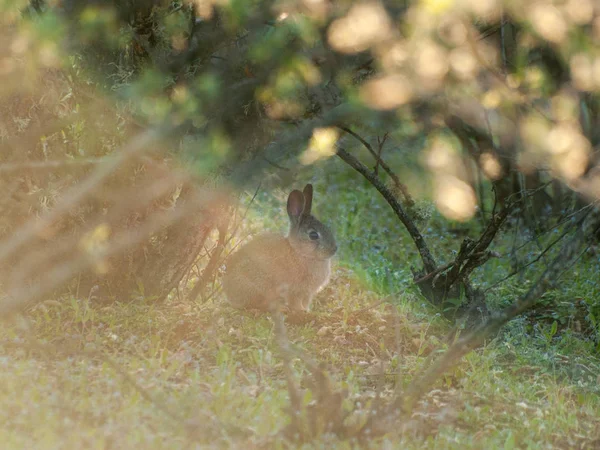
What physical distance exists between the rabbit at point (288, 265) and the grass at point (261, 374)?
177 mm

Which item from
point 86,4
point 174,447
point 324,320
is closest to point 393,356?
point 324,320

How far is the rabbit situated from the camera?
6.70 metres

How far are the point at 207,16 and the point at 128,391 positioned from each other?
2.70 meters

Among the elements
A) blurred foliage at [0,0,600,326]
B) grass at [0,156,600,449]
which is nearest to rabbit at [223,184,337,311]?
grass at [0,156,600,449]

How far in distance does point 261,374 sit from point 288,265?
1771mm

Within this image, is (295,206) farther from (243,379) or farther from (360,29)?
(243,379)

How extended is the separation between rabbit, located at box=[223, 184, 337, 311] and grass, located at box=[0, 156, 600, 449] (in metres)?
0.18

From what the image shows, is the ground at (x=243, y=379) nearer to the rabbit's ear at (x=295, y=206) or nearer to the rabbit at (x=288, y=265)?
the rabbit at (x=288, y=265)

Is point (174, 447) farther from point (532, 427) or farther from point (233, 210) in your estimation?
point (233, 210)

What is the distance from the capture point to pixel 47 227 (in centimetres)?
602

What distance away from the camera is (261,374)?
533 cm

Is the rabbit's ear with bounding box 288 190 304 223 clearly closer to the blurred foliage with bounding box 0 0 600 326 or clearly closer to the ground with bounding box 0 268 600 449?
the blurred foliage with bounding box 0 0 600 326

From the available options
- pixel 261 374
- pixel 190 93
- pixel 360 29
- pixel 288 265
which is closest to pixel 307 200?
pixel 288 265

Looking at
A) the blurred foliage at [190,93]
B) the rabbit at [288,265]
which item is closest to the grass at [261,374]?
the rabbit at [288,265]
